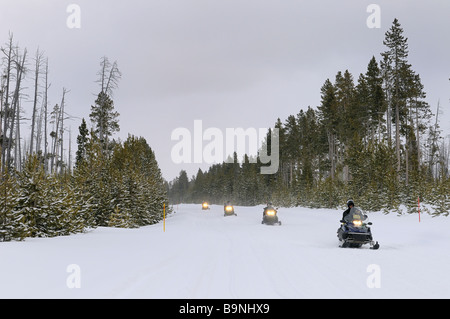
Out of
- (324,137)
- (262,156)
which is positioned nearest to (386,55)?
(324,137)

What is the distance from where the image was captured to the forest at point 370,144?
25.5 metres

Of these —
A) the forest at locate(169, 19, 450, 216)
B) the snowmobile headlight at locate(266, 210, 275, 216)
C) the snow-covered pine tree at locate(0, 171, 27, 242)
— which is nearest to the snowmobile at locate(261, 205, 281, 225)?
the snowmobile headlight at locate(266, 210, 275, 216)

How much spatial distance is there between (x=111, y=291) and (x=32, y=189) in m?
9.64

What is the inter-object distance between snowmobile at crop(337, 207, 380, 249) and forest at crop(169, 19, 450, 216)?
33.5 ft

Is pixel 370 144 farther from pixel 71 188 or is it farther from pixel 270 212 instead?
pixel 71 188

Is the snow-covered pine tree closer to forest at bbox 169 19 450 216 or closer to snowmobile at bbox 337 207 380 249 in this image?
snowmobile at bbox 337 207 380 249

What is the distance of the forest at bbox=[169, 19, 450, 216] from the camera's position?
25.5m

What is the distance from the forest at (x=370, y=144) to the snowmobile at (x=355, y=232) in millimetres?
10214

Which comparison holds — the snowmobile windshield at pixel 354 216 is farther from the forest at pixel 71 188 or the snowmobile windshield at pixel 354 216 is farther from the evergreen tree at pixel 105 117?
the evergreen tree at pixel 105 117

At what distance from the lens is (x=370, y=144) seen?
3422 centimetres

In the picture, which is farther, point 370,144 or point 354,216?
point 370,144

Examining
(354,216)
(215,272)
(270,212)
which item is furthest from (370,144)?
(215,272)

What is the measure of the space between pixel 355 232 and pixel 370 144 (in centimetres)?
2582

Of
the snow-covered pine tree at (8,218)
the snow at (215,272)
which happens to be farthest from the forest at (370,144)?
the snow-covered pine tree at (8,218)
